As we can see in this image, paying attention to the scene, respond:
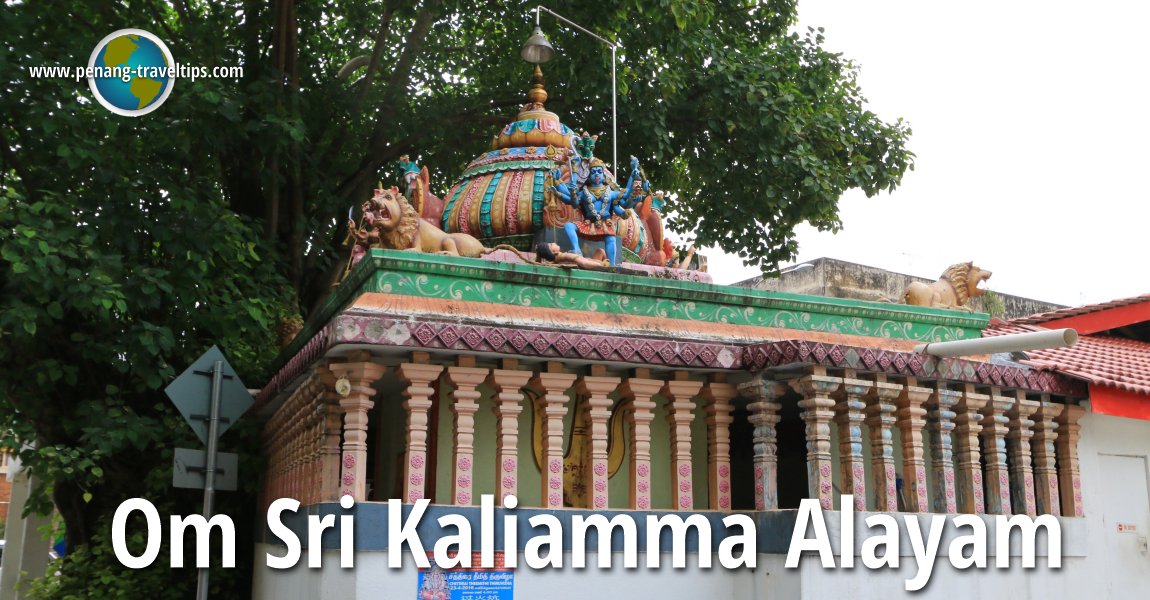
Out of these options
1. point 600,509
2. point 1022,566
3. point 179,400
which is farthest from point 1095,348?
point 179,400

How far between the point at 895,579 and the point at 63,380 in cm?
849

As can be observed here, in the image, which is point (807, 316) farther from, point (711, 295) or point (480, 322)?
point (480, 322)

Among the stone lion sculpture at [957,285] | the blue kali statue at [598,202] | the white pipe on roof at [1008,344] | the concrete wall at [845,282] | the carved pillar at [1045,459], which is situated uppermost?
the concrete wall at [845,282]

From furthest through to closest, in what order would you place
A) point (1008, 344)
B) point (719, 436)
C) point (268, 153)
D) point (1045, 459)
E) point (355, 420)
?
point (268, 153), point (1045, 459), point (719, 436), point (1008, 344), point (355, 420)

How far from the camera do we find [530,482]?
7.91 metres

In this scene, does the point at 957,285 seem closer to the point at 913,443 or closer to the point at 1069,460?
the point at 1069,460

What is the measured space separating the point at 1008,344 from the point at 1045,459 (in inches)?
75.6

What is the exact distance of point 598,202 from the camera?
8.88 m

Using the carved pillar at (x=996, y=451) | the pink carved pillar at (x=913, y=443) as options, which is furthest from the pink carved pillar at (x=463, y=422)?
the carved pillar at (x=996, y=451)

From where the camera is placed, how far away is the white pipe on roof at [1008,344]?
22.2 feet

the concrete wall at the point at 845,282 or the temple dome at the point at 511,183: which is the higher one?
the concrete wall at the point at 845,282

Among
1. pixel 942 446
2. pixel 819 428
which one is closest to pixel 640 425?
pixel 819 428

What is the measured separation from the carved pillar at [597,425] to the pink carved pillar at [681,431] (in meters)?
0.49

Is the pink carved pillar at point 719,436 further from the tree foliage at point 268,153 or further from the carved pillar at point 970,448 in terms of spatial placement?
the tree foliage at point 268,153
